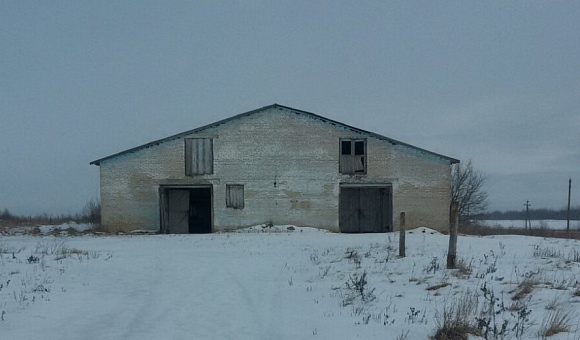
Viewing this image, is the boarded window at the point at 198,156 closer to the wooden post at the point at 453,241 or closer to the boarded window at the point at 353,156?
the boarded window at the point at 353,156

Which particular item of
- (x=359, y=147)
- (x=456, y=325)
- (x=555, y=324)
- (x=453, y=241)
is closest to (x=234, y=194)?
(x=359, y=147)

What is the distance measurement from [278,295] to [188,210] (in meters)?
18.8

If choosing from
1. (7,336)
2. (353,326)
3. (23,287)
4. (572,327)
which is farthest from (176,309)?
(572,327)

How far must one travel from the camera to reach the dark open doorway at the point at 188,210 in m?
25.7

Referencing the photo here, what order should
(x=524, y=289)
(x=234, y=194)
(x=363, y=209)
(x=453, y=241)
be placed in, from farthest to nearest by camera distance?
1. (x=363, y=209)
2. (x=234, y=194)
3. (x=453, y=241)
4. (x=524, y=289)

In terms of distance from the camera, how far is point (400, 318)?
6.35 metres

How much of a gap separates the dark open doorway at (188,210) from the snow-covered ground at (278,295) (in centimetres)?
1295

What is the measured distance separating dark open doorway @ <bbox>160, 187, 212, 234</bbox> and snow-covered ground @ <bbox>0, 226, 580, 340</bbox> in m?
12.9

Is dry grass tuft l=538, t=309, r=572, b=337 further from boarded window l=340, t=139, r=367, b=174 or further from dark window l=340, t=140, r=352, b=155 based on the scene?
dark window l=340, t=140, r=352, b=155

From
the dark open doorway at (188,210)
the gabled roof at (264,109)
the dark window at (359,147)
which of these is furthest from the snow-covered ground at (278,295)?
the dark open doorway at (188,210)

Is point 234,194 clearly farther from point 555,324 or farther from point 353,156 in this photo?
point 555,324

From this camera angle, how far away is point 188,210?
2603cm

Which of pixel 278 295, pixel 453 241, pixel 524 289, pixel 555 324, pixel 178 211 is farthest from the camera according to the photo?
pixel 178 211

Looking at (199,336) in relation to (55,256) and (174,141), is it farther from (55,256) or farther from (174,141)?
(174,141)
